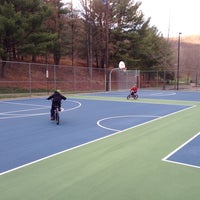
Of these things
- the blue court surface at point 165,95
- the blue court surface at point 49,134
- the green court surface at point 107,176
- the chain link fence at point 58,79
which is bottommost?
the blue court surface at point 165,95

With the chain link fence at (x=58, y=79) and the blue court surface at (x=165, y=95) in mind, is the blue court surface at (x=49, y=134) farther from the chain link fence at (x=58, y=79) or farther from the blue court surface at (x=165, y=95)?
the chain link fence at (x=58, y=79)

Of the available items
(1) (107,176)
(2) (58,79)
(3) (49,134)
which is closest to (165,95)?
(2) (58,79)

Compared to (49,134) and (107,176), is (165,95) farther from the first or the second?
(107,176)

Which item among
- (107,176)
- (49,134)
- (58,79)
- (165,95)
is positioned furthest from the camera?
(58,79)

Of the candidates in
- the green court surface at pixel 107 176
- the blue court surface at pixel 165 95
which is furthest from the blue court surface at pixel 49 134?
the blue court surface at pixel 165 95

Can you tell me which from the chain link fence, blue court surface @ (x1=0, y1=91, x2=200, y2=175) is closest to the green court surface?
blue court surface @ (x1=0, y1=91, x2=200, y2=175)

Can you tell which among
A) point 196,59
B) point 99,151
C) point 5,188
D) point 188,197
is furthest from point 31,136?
point 196,59

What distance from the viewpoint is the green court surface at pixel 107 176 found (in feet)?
13.1

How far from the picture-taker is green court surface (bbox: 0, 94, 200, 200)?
4008 mm

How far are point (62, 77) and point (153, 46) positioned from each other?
1989 cm

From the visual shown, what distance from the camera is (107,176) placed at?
470 cm

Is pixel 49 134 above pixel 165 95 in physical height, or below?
above

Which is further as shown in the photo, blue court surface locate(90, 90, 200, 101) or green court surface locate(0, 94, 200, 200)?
blue court surface locate(90, 90, 200, 101)

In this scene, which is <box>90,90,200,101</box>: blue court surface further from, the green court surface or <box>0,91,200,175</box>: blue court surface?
the green court surface
